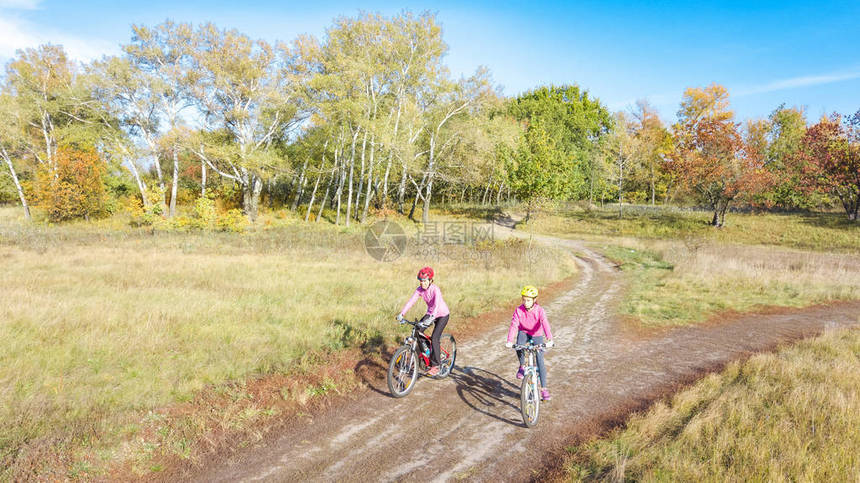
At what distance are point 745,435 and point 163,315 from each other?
12.7 meters

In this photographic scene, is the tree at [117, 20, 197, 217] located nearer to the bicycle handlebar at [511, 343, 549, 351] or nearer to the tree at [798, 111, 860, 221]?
the bicycle handlebar at [511, 343, 549, 351]

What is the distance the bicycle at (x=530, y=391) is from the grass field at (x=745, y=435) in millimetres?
808

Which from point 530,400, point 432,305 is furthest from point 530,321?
point 432,305

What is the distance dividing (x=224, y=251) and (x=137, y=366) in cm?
1689

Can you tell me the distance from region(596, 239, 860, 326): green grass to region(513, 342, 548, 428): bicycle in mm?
8295

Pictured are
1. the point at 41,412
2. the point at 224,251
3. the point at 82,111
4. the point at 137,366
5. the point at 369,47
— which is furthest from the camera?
the point at 82,111

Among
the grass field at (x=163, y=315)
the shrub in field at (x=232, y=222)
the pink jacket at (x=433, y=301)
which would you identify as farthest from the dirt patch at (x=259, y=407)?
the shrub in field at (x=232, y=222)

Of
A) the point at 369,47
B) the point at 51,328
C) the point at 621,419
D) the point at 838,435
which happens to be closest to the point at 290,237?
the point at 369,47

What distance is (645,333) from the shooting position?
38.4 ft

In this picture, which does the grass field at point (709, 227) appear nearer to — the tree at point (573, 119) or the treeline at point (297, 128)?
the treeline at point (297, 128)

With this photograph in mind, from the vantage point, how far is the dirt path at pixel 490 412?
513cm

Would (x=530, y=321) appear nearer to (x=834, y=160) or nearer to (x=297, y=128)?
(x=297, y=128)

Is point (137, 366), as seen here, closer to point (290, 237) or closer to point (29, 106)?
point (290, 237)

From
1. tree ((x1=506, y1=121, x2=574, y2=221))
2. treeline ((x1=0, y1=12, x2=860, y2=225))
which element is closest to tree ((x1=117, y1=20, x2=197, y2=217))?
treeline ((x1=0, y1=12, x2=860, y2=225))
